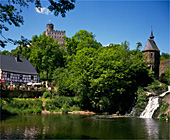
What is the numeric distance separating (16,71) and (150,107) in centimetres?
2934

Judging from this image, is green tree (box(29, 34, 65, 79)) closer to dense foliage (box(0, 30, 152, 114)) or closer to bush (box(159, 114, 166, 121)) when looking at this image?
dense foliage (box(0, 30, 152, 114))

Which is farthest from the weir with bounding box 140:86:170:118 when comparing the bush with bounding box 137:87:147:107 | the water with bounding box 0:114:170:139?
the water with bounding box 0:114:170:139

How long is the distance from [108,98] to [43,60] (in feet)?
81.3

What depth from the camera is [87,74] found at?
33875 mm

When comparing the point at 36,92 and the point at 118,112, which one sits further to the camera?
the point at 36,92

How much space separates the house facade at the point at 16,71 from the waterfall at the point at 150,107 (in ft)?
85.0

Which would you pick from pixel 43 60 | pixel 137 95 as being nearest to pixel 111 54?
pixel 137 95

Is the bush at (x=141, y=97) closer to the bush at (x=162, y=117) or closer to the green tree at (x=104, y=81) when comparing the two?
the green tree at (x=104, y=81)

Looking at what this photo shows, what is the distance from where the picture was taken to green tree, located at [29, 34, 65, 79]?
175 feet

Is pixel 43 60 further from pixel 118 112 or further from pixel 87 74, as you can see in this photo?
pixel 118 112

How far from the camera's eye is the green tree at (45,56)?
53.3 m

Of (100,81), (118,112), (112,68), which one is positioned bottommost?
(118,112)

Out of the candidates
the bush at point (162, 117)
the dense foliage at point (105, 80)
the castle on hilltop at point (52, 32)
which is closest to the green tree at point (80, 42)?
the dense foliage at point (105, 80)

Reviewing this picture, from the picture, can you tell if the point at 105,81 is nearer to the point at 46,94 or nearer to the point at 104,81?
the point at 104,81
